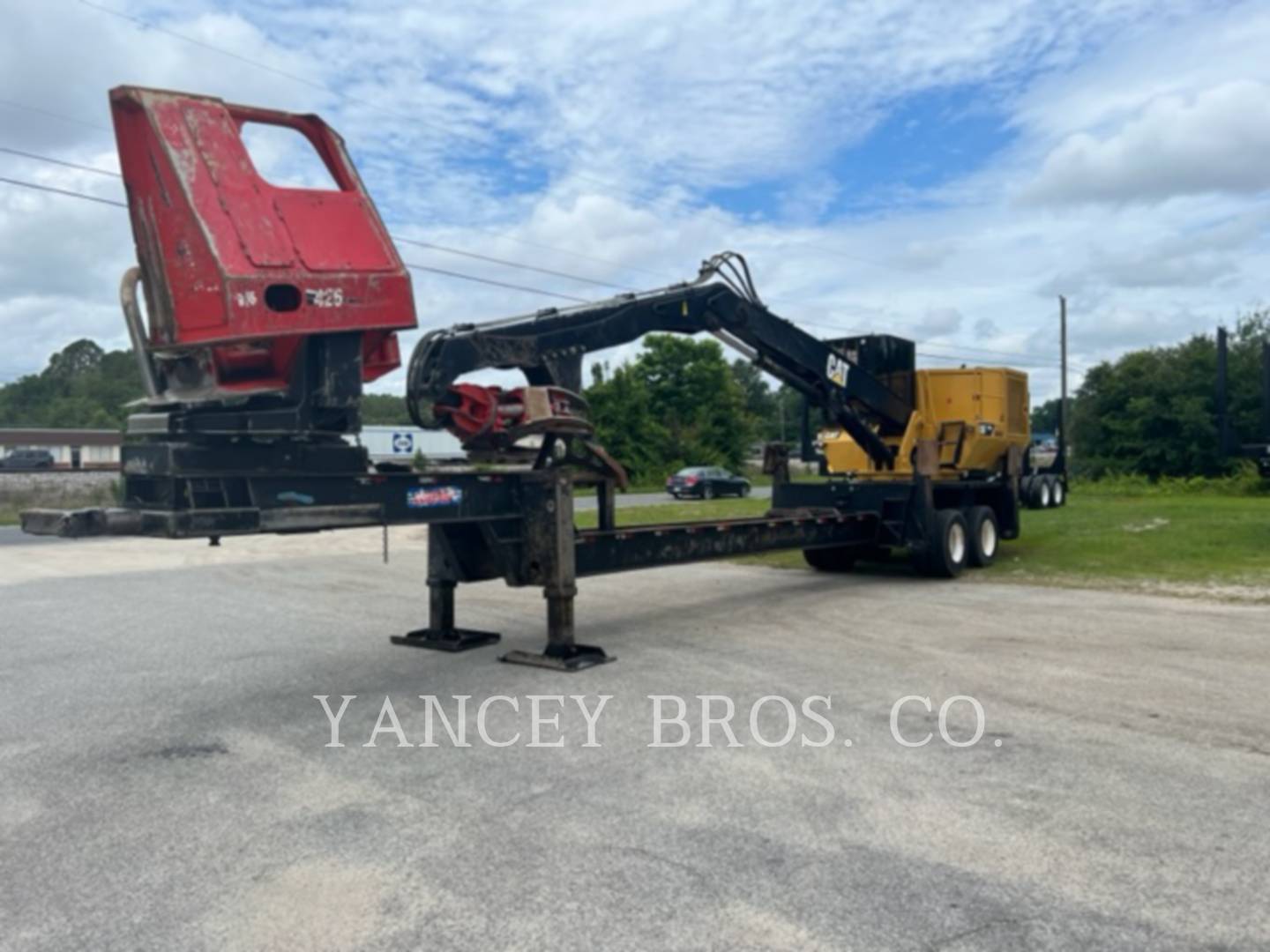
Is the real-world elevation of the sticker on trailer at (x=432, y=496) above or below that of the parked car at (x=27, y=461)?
below

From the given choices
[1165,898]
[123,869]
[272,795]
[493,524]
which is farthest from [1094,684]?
[123,869]

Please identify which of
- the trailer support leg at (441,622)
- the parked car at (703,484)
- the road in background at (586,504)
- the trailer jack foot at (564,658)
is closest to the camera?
the trailer jack foot at (564,658)

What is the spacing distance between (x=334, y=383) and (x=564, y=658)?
301 centimetres

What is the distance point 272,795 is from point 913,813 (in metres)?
3.08

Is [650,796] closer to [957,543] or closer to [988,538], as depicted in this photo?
[957,543]

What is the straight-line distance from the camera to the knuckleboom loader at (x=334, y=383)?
6098 millimetres

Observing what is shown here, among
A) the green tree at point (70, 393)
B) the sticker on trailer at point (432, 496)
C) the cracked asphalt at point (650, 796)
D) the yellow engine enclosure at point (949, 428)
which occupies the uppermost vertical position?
the green tree at point (70, 393)

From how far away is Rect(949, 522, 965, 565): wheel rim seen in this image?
13844 mm

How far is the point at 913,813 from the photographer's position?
4.93 metres

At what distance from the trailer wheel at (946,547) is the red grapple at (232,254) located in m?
8.81

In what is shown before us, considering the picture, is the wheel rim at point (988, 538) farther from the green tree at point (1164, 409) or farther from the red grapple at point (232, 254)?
the green tree at point (1164, 409)

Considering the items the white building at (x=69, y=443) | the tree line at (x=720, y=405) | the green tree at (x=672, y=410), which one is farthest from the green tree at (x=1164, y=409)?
the white building at (x=69, y=443)

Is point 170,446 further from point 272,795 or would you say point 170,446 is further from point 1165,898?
point 1165,898

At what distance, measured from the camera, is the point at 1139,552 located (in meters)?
15.5
